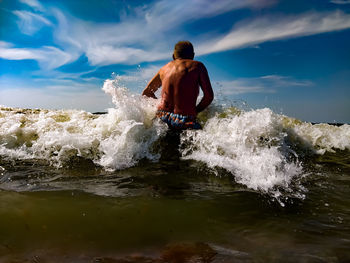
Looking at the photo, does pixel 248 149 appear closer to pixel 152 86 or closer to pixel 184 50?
pixel 184 50

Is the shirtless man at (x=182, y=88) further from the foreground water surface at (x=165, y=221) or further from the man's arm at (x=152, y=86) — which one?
the foreground water surface at (x=165, y=221)

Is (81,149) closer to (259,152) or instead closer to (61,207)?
(61,207)

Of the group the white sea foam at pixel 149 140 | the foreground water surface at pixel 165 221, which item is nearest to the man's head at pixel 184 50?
the white sea foam at pixel 149 140

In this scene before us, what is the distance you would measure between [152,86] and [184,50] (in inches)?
40.1

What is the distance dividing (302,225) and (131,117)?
12.0 feet

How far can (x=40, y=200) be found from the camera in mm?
2684

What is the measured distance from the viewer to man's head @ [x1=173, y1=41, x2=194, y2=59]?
5.26 meters

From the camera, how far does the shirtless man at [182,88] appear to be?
16.6 ft

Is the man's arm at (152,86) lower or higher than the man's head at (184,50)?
lower

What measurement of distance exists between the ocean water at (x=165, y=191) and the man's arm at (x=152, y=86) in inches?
6.3

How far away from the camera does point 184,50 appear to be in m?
5.27

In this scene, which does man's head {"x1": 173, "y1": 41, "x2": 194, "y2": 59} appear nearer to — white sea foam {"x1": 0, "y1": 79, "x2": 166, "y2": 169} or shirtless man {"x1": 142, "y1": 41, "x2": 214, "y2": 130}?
shirtless man {"x1": 142, "y1": 41, "x2": 214, "y2": 130}

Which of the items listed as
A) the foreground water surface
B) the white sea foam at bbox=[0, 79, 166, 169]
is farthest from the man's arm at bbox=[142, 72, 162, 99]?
the foreground water surface

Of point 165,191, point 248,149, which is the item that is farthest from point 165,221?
point 248,149
